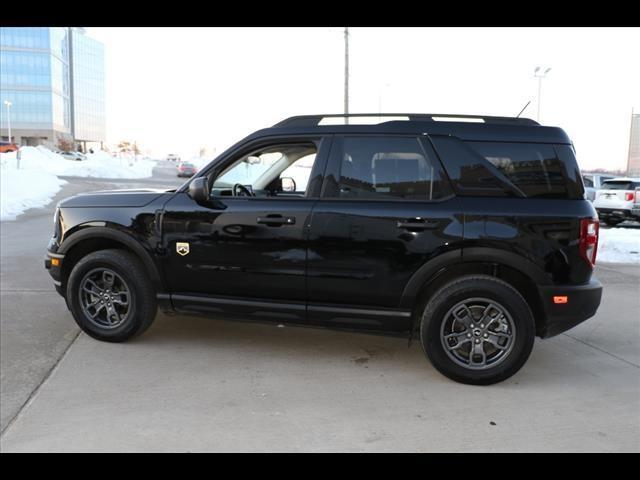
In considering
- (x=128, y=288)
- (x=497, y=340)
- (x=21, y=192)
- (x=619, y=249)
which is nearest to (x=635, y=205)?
(x=619, y=249)

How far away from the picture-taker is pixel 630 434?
3.06m

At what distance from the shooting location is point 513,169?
368 centimetres

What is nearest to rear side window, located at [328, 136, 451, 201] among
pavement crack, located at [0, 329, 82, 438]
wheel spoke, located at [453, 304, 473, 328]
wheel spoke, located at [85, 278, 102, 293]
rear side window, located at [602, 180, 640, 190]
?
wheel spoke, located at [453, 304, 473, 328]

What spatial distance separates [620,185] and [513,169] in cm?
1464

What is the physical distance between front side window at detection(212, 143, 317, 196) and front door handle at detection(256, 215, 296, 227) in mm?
289

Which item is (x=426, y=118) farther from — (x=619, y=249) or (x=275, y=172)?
(x=619, y=249)

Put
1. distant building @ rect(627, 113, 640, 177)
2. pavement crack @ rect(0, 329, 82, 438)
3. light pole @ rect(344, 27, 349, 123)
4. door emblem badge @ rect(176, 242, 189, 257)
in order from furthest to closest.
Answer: light pole @ rect(344, 27, 349, 123) → distant building @ rect(627, 113, 640, 177) → door emblem badge @ rect(176, 242, 189, 257) → pavement crack @ rect(0, 329, 82, 438)

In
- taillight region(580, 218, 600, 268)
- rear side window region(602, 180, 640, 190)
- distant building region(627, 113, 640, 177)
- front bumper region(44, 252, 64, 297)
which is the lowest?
front bumper region(44, 252, 64, 297)

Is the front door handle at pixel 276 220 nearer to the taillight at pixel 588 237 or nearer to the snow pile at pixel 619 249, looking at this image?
the taillight at pixel 588 237

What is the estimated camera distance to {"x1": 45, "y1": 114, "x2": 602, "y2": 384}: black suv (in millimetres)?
3602

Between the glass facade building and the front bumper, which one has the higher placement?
the glass facade building

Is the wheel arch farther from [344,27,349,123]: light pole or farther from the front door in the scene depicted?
[344,27,349,123]: light pole

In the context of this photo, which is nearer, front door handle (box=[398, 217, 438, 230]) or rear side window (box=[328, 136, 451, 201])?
front door handle (box=[398, 217, 438, 230])

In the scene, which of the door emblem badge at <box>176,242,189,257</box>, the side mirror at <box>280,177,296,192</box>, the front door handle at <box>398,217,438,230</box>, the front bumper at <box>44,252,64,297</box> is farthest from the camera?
the side mirror at <box>280,177,296,192</box>
